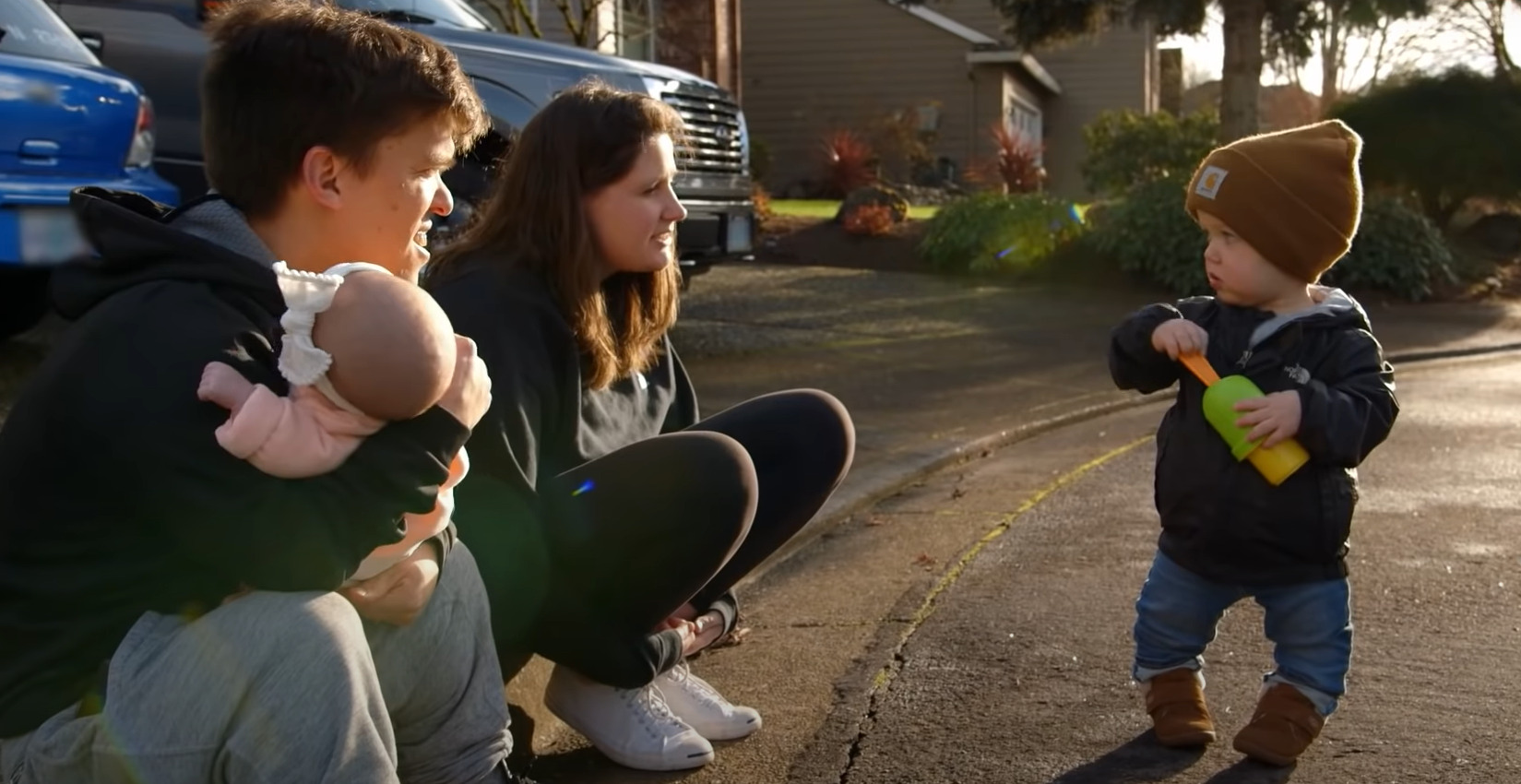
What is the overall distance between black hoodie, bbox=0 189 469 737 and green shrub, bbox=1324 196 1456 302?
13207 mm

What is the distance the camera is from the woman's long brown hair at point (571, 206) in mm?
3359

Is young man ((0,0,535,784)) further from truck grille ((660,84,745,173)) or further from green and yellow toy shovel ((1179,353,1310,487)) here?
truck grille ((660,84,745,173))

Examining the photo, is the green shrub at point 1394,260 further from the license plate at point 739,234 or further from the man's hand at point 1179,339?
the man's hand at point 1179,339

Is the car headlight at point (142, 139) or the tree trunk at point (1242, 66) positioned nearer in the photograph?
the car headlight at point (142, 139)

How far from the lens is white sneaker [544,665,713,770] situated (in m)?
3.25

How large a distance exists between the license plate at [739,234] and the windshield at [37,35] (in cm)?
377

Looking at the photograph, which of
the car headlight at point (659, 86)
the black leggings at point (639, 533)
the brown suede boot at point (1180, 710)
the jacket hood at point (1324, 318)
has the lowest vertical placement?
the brown suede boot at point (1180, 710)

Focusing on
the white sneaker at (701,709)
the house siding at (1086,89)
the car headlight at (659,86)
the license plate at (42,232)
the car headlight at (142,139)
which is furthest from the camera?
the house siding at (1086,89)

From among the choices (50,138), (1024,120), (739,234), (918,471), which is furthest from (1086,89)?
(50,138)

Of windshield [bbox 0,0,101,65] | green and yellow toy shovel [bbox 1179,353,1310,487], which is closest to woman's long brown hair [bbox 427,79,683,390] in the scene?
green and yellow toy shovel [bbox 1179,353,1310,487]

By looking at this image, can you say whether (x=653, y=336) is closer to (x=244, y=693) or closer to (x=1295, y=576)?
(x=1295, y=576)

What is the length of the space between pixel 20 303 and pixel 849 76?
2434 centimetres

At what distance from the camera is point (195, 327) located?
214 centimetres

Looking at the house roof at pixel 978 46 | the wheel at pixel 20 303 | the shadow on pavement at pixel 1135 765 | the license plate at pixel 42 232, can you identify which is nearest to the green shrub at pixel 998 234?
the wheel at pixel 20 303
